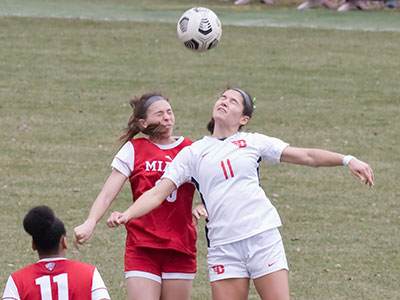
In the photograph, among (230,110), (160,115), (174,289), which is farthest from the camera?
(160,115)

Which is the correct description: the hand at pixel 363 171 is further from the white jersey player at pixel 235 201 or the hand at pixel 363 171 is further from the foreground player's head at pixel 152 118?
the foreground player's head at pixel 152 118

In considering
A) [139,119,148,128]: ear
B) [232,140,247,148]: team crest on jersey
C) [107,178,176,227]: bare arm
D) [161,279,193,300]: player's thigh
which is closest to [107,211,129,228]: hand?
[107,178,176,227]: bare arm

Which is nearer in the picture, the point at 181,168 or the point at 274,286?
the point at 274,286

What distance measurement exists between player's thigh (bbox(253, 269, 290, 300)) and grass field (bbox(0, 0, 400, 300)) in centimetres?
255

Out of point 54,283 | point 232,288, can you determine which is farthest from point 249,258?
point 54,283

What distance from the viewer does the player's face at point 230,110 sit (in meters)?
6.66

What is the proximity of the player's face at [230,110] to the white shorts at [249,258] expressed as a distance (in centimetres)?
85

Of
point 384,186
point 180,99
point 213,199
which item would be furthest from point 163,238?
point 180,99

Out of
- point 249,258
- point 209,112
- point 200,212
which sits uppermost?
point 200,212

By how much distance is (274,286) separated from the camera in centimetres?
635

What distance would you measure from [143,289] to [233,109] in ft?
4.81

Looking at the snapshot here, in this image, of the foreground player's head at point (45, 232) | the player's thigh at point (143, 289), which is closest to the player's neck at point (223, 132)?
the player's thigh at point (143, 289)

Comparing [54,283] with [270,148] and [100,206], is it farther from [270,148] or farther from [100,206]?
[270,148]

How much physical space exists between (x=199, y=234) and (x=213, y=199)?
4392 millimetres
